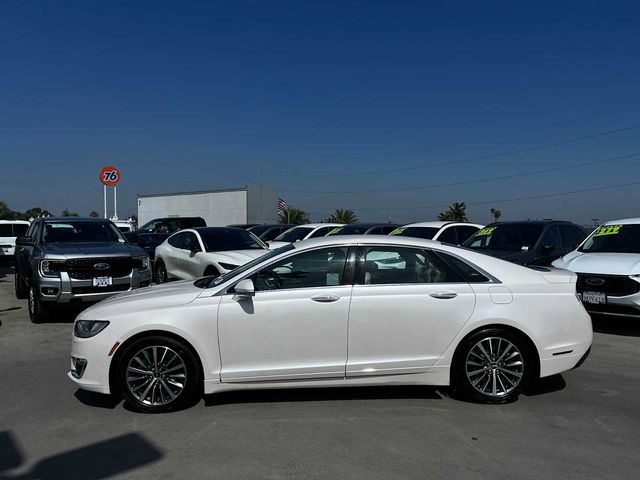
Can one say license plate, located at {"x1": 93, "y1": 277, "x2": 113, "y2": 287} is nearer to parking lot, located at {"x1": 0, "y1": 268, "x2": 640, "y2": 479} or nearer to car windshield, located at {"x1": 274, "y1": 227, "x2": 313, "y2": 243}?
parking lot, located at {"x1": 0, "y1": 268, "x2": 640, "y2": 479}

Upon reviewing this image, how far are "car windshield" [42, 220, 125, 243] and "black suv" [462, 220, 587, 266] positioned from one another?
6.77 meters

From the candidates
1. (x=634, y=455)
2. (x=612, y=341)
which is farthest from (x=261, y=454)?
(x=612, y=341)

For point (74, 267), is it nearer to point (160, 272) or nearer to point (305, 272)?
point (160, 272)

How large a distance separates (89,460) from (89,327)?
4.15 ft

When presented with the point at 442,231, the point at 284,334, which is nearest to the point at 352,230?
the point at 442,231

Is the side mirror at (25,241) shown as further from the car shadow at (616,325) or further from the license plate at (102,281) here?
the car shadow at (616,325)

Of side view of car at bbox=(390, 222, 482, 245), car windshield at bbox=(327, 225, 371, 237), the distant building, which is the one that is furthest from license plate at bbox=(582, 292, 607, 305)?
the distant building

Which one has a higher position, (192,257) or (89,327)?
(192,257)

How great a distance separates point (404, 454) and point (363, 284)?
4.92 feet

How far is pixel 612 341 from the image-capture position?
24.7 ft

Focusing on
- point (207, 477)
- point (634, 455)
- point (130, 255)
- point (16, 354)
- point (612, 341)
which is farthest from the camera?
point (130, 255)

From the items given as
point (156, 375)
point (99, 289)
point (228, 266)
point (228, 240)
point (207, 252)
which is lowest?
point (156, 375)

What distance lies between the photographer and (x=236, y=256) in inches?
396

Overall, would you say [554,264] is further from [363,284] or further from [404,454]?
[404,454]
